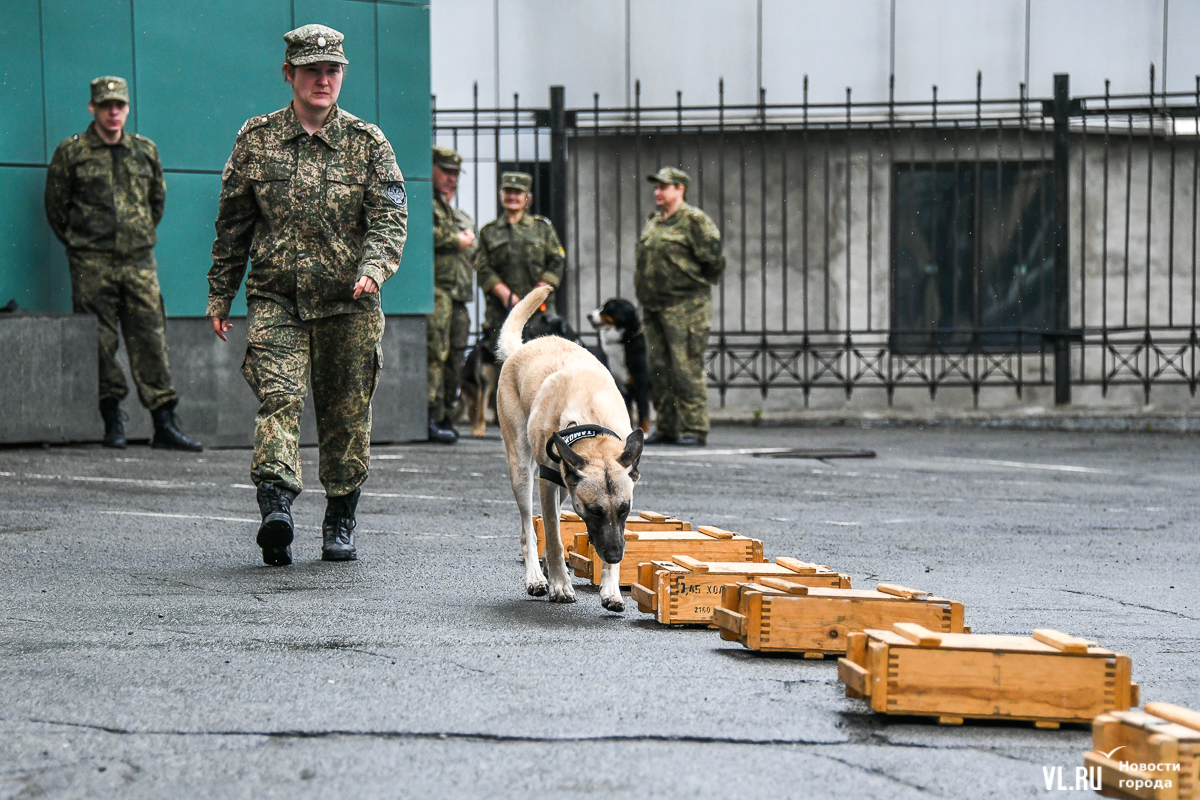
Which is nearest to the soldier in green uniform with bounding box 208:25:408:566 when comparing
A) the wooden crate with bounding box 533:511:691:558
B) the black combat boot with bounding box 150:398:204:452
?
the wooden crate with bounding box 533:511:691:558

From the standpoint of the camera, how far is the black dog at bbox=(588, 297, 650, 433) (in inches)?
550

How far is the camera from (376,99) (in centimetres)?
1263

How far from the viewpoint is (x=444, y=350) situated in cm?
1348

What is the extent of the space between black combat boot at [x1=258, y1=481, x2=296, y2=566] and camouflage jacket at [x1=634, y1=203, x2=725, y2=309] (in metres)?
7.86

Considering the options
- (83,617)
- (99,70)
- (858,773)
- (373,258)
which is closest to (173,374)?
(99,70)

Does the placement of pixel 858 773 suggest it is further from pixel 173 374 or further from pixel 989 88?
pixel 989 88

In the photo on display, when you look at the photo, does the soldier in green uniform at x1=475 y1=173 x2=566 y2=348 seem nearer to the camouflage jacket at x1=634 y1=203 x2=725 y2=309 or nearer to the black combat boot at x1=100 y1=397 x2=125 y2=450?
the camouflage jacket at x1=634 y1=203 x2=725 y2=309

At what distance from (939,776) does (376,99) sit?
1054 centimetres

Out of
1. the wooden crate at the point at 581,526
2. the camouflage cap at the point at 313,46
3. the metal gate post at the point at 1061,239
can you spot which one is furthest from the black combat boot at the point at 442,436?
the metal gate post at the point at 1061,239

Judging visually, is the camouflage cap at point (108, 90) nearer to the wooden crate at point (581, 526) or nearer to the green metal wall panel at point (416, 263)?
the green metal wall panel at point (416, 263)

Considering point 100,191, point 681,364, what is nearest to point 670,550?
point 100,191

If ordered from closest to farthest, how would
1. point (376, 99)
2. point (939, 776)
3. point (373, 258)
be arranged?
point (939, 776) → point (373, 258) → point (376, 99)

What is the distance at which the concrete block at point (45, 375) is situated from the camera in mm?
11430

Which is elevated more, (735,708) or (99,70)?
(99,70)
